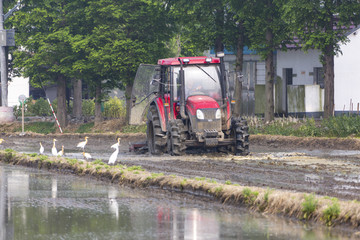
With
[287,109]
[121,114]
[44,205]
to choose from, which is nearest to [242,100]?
[287,109]

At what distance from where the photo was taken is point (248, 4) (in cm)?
3500

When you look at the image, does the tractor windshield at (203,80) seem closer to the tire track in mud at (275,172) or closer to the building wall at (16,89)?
the tire track in mud at (275,172)

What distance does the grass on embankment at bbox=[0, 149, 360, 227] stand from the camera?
10.3 m

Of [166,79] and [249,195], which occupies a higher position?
[166,79]

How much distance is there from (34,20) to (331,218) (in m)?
36.9

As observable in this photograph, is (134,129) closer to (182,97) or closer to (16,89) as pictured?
(182,97)

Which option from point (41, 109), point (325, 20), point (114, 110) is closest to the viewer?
point (325, 20)

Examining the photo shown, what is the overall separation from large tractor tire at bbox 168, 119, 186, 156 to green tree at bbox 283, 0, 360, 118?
10264 mm

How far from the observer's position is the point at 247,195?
12062mm

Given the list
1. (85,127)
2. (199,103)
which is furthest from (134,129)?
(199,103)

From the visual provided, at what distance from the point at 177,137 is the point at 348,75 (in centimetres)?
1906

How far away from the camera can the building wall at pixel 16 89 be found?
5884cm

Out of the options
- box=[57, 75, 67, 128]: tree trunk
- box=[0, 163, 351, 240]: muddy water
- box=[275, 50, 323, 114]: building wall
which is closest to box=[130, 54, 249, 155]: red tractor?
box=[0, 163, 351, 240]: muddy water

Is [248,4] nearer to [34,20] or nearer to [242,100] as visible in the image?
[242,100]
